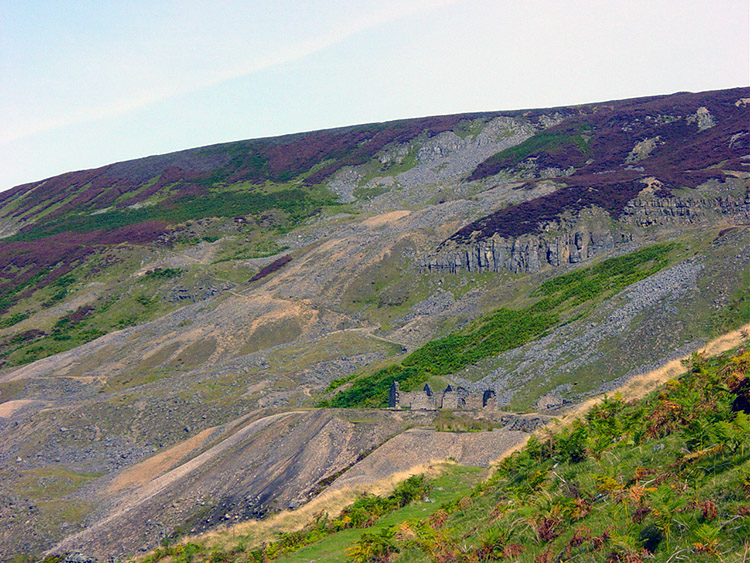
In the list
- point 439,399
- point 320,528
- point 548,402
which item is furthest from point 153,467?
point 548,402

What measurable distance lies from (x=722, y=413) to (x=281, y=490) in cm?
1806

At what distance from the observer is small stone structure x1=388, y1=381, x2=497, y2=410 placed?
35.2m

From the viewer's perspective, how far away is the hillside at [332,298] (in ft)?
95.7

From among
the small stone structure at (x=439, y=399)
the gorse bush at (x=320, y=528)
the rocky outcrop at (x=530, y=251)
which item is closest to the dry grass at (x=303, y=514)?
the gorse bush at (x=320, y=528)

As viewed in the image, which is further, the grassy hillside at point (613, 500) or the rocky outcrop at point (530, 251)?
the rocky outcrop at point (530, 251)

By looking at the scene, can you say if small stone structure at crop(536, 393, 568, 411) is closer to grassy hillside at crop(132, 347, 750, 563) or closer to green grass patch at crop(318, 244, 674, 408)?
green grass patch at crop(318, 244, 674, 408)

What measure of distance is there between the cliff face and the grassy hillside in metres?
51.3

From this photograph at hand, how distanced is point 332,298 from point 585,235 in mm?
29685

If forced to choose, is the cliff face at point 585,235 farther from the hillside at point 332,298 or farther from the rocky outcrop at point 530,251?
the hillside at point 332,298

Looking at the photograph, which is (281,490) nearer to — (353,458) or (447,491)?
(353,458)

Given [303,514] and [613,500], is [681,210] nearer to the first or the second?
[303,514]

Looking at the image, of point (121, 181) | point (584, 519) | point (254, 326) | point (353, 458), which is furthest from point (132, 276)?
point (584, 519)

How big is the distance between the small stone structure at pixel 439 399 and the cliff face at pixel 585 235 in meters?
32.6

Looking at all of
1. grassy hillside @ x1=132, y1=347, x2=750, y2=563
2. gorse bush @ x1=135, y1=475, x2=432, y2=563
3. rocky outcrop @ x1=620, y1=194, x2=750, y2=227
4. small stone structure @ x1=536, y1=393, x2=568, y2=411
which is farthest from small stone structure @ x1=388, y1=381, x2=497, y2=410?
rocky outcrop @ x1=620, y1=194, x2=750, y2=227
